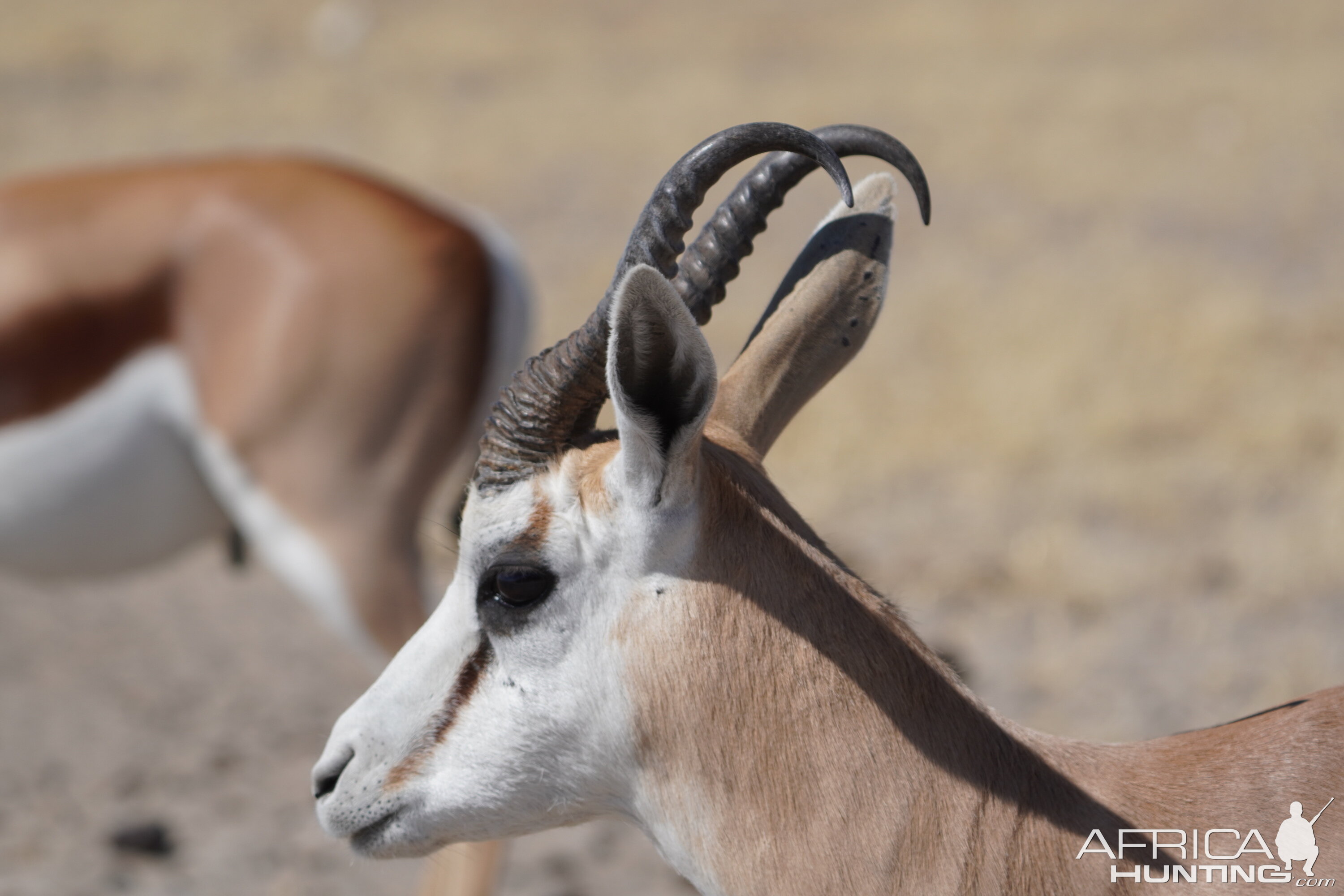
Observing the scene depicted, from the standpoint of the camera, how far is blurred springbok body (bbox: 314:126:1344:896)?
192cm

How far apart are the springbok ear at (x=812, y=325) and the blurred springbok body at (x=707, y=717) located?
0.65 ft

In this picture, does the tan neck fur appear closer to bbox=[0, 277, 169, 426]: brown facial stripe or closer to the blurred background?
the blurred background

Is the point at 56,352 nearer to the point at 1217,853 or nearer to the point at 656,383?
the point at 656,383

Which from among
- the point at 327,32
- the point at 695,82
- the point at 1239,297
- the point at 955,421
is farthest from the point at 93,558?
the point at 327,32

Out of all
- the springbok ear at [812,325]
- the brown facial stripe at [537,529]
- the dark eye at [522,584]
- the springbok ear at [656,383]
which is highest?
the springbok ear at [812,325]

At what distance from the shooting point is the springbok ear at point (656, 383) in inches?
69.2

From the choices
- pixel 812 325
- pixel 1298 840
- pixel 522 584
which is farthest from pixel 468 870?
pixel 1298 840

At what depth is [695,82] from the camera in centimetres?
1780

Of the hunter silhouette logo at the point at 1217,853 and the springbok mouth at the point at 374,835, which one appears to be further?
the springbok mouth at the point at 374,835

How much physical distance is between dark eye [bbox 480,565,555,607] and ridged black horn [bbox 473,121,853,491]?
0.14m

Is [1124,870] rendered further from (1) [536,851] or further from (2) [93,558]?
(2) [93,558]

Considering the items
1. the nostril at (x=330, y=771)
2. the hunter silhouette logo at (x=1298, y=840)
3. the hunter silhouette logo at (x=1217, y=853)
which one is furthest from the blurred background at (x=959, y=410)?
the hunter silhouette logo at (x=1298, y=840)

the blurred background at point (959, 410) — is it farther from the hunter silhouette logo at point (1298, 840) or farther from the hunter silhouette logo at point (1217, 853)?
the hunter silhouette logo at point (1298, 840)

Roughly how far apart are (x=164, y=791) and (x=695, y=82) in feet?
47.7
